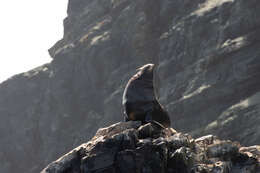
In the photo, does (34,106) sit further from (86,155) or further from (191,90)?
(86,155)

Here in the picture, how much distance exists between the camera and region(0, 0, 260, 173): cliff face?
344 feet

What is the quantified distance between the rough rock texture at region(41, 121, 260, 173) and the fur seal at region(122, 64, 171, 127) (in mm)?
1621

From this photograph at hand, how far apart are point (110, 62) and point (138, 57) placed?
41.4ft

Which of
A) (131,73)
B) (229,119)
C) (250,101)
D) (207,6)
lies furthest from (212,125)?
(131,73)

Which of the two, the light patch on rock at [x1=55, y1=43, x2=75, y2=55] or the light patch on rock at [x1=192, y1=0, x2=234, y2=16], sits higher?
the light patch on rock at [x1=55, y1=43, x2=75, y2=55]

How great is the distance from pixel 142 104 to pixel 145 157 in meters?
5.31

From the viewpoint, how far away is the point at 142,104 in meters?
28.1

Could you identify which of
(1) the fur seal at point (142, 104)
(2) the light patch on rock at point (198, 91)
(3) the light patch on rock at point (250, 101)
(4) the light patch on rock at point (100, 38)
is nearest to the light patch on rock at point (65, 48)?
(4) the light patch on rock at point (100, 38)

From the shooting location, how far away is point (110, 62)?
488 ft

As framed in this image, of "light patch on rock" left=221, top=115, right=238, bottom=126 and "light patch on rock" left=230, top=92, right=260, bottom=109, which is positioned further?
"light patch on rock" left=221, top=115, right=238, bottom=126

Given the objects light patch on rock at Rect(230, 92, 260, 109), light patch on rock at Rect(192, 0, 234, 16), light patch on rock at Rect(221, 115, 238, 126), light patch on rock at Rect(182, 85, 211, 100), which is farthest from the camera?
light patch on rock at Rect(192, 0, 234, 16)

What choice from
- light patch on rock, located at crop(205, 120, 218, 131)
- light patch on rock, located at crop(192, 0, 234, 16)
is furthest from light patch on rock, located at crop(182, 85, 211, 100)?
light patch on rock, located at crop(192, 0, 234, 16)

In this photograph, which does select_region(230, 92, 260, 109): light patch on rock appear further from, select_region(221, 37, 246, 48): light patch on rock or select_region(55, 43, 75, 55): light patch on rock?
select_region(55, 43, 75, 55): light patch on rock

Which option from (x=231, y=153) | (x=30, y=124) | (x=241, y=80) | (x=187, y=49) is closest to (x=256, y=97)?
(x=241, y=80)
